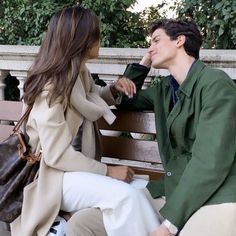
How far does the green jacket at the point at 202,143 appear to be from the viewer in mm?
2186

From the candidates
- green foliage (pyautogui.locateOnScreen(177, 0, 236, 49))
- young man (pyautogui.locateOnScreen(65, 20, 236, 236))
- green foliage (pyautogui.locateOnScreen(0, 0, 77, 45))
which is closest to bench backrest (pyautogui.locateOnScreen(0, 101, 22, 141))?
young man (pyautogui.locateOnScreen(65, 20, 236, 236))

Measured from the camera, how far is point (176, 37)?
2.49 m

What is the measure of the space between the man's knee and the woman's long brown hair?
1.72 feet

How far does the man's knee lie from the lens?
2.36 metres

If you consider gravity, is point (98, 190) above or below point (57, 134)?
below

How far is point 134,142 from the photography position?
2.98 meters

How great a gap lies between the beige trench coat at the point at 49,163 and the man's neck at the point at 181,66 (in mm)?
464

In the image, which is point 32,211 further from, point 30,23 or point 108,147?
point 30,23

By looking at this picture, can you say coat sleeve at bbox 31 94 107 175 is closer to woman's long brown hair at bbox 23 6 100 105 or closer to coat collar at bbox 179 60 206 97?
woman's long brown hair at bbox 23 6 100 105

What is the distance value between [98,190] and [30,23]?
13.3 ft

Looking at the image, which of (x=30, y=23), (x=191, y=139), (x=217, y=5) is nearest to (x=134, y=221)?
(x=191, y=139)

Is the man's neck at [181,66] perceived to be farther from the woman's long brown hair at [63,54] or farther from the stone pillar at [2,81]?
the stone pillar at [2,81]

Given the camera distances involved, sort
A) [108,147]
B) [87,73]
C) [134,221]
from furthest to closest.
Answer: [108,147]
[87,73]
[134,221]

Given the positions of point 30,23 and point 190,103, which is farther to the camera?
point 30,23
